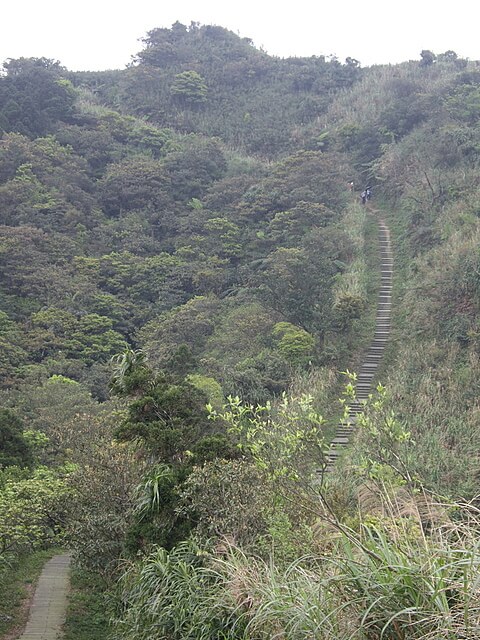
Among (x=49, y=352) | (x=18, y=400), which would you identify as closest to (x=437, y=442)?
(x=18, y=400)

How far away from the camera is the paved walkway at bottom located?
911cm

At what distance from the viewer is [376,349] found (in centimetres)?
1681

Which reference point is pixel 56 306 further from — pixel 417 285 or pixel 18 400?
pixel 417 285

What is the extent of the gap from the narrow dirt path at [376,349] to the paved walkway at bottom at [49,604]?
497cm

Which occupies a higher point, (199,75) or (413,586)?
(199,75)

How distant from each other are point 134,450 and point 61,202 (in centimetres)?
2041

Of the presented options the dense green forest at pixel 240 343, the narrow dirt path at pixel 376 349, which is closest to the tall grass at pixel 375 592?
the dense green forest at pixel 240 343

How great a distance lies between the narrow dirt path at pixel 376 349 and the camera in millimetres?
12845

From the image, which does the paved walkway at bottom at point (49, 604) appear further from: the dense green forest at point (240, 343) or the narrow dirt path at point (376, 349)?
the narrow dirt path at point (376, 349)

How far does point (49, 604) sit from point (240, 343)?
9424 mm

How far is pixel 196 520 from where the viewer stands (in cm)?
677

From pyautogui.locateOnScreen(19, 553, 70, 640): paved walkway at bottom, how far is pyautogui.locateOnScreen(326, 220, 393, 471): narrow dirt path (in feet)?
16.3

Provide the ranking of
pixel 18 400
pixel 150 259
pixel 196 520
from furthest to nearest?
1. pixel 150 259
2. pixel 18 400
3. pixel 196 520

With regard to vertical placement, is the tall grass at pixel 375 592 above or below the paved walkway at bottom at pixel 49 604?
above
